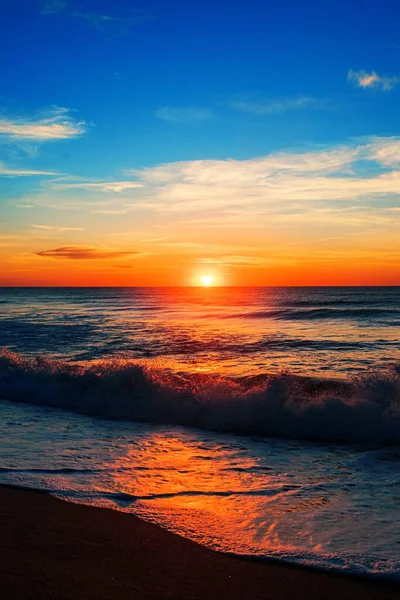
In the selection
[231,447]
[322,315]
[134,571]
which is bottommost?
[231,447]

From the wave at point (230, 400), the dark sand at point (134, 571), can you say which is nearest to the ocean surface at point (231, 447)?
the wave at point (230, 400)

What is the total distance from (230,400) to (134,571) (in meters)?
6.62

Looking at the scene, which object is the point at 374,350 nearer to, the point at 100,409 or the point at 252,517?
the point at 100,409

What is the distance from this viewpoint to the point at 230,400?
1070 cm

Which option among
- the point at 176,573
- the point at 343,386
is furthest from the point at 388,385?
the point at 176,573

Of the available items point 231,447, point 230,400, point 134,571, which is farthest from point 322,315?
point 134,571

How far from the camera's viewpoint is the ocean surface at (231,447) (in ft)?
16.7

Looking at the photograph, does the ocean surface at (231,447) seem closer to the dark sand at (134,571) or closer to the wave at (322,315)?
the dark sand at (134,571)

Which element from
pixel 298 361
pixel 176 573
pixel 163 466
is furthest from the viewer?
pixel 298 361

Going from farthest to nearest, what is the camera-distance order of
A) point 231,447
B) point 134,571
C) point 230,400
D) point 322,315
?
point 322,315 → point 230,400 → point 231,447 → point 134,571

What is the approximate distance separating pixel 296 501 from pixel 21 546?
2.97m

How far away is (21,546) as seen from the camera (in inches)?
181

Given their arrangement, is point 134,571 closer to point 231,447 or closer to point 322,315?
point 231,447

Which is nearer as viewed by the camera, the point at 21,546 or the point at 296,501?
the point at 21,546
